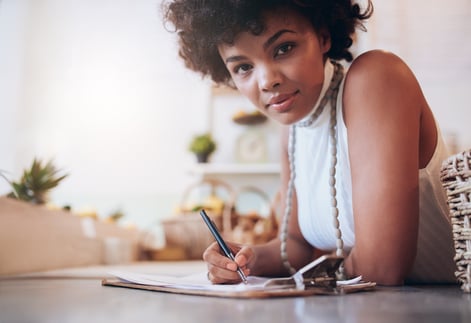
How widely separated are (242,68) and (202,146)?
1953mm

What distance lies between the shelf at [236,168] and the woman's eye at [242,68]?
1.99m

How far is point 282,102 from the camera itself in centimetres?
73

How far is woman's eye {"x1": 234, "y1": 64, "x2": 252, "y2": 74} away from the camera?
736 millimetres

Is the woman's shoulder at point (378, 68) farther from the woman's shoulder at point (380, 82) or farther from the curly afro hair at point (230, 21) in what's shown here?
the curly afro hair at point (230, 21)

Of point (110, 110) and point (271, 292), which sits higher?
point (110, 110)

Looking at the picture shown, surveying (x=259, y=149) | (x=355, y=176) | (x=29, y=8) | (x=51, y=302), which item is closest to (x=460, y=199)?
(x=355, y=176)

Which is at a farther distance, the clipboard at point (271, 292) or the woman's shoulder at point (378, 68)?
the woman's shoulder at point (378, 68)

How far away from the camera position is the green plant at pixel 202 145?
2.69 meters

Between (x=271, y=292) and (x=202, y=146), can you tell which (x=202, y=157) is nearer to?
(x=202, y=146)

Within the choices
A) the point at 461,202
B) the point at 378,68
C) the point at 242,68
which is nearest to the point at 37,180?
the point at 242,68

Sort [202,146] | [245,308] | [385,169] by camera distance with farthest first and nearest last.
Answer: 1. [202,146]
2. [385,169]
3. [245,308]

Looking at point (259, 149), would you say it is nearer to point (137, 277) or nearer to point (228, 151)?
point (228, 151)

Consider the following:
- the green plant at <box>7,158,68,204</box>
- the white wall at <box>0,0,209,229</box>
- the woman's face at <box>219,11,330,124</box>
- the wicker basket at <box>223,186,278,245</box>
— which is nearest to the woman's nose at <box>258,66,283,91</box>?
the woman's face at <box>219,11,330,124</box>

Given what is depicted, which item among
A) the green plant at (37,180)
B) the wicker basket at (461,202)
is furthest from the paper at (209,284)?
the green plant at (37,180)
